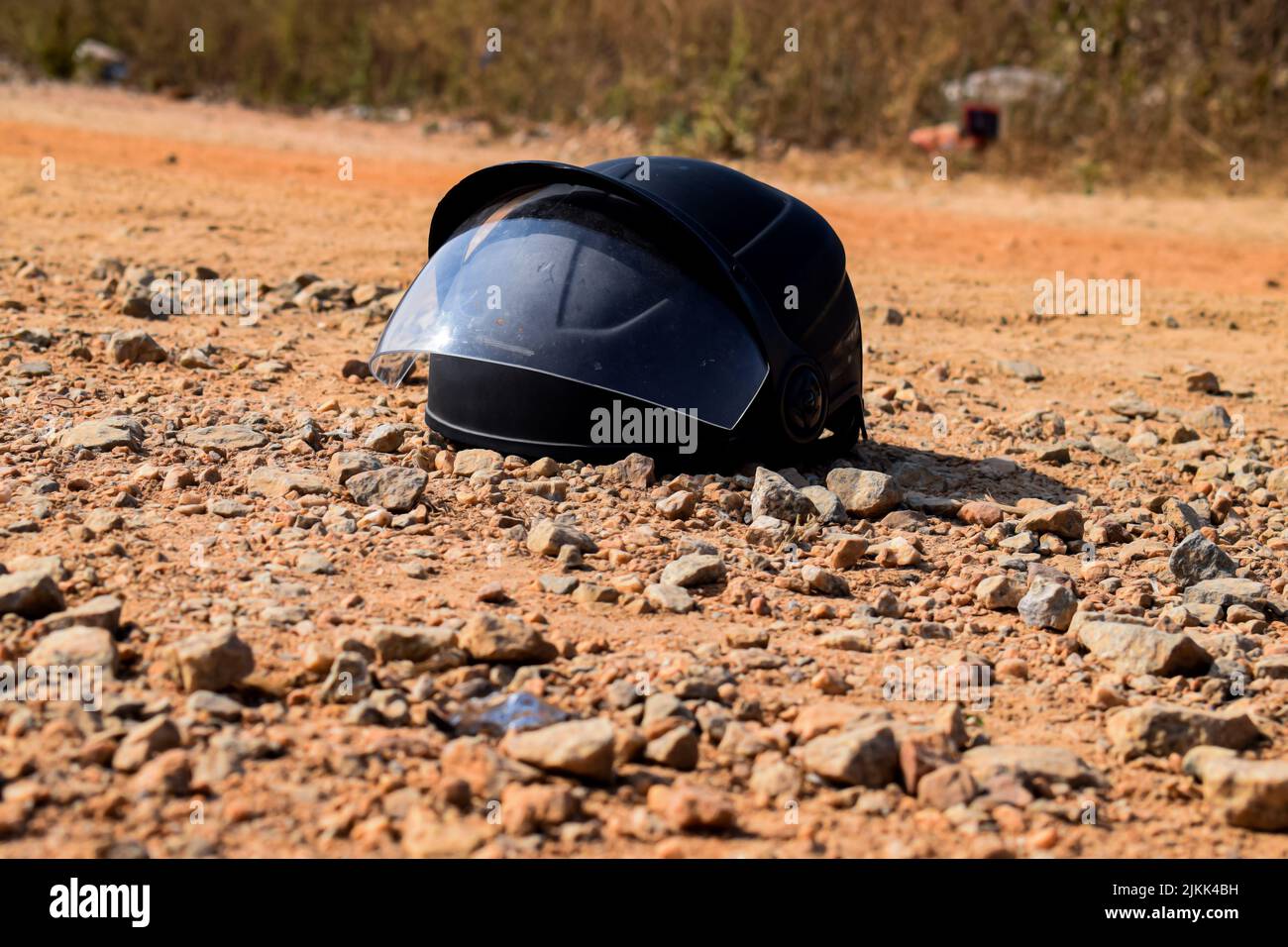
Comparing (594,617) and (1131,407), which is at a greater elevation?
(1131,407)

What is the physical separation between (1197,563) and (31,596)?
9.69ft

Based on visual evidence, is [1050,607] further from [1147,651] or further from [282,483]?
[282,483]

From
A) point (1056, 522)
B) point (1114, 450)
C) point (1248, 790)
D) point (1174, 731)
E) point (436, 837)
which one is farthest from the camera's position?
point (1114, 450)

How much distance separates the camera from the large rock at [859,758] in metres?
2.64

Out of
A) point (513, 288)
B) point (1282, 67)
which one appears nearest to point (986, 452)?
point (513, 288)

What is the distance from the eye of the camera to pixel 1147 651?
10.6 feet

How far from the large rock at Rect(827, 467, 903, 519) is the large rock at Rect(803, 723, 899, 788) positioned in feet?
4.94

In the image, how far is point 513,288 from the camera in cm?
414

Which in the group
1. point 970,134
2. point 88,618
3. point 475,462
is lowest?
point 88,618

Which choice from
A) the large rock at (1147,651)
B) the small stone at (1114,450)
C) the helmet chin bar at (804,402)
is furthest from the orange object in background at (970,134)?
the large rock at (1147,651)

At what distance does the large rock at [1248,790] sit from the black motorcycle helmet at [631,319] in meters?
1.75

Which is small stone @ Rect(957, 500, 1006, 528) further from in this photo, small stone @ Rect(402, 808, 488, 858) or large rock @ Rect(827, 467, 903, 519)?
small stone @ Rect(402, 808, 488, 858)

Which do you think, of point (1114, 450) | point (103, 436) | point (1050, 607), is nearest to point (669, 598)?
point (1050, 607)

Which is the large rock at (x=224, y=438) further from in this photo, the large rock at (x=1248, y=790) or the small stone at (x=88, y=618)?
the large rock at (x=1248, y=790)
